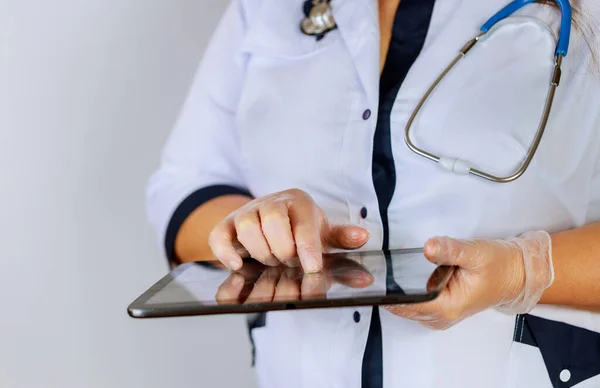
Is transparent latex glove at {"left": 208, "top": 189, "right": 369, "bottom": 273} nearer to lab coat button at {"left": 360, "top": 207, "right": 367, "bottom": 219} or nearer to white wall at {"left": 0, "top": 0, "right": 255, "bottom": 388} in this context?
lab coat button at {"left": 360, "top": 207, "right": 367, "bottom": 219}

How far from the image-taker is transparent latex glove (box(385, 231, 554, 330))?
1.77 ft

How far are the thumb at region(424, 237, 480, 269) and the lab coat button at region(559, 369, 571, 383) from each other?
0.18 meters

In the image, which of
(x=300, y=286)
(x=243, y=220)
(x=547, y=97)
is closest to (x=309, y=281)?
(x=300, y=286)

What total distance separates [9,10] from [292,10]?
0.37m

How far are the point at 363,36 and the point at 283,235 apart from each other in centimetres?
27

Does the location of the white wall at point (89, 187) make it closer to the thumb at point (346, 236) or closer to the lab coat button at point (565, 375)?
the thumb at point (346, 236)

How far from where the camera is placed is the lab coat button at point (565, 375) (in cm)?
63

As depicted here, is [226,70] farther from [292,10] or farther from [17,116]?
[17,116]

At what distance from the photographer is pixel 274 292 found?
47 cm

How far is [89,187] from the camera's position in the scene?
0.89m

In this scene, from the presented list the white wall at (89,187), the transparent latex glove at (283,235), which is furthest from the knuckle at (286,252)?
the white wall at (89,187)

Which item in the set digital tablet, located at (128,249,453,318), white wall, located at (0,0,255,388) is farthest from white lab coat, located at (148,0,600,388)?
white wall, located at (0,0,255,388)

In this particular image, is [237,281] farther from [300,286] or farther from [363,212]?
[363,212]

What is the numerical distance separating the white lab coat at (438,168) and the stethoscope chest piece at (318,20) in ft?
0.04
